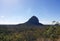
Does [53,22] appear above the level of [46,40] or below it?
above

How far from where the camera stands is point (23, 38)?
2114cm

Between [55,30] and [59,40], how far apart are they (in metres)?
6.01

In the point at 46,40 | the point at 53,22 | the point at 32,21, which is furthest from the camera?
the point at 32,21

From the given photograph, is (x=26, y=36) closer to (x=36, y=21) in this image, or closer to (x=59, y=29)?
(x=59, y=29)

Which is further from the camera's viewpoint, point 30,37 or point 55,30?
point 55,30

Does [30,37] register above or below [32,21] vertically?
→ below

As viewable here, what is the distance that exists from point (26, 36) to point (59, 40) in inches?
150

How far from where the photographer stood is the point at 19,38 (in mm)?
20938

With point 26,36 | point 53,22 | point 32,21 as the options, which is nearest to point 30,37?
point 26,36

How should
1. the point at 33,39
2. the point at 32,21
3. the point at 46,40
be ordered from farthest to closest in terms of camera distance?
the point at 32,21, the point at 33,39, the point at 46,40

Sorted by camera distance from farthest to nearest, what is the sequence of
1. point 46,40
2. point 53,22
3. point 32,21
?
point 32,21 → point 53,22 → point 46,40

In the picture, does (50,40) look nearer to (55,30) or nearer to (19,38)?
(19,38)

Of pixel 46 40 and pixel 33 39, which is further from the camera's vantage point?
pixel 33 39

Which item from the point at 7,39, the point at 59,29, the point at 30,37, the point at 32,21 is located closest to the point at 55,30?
the point at 59,29
